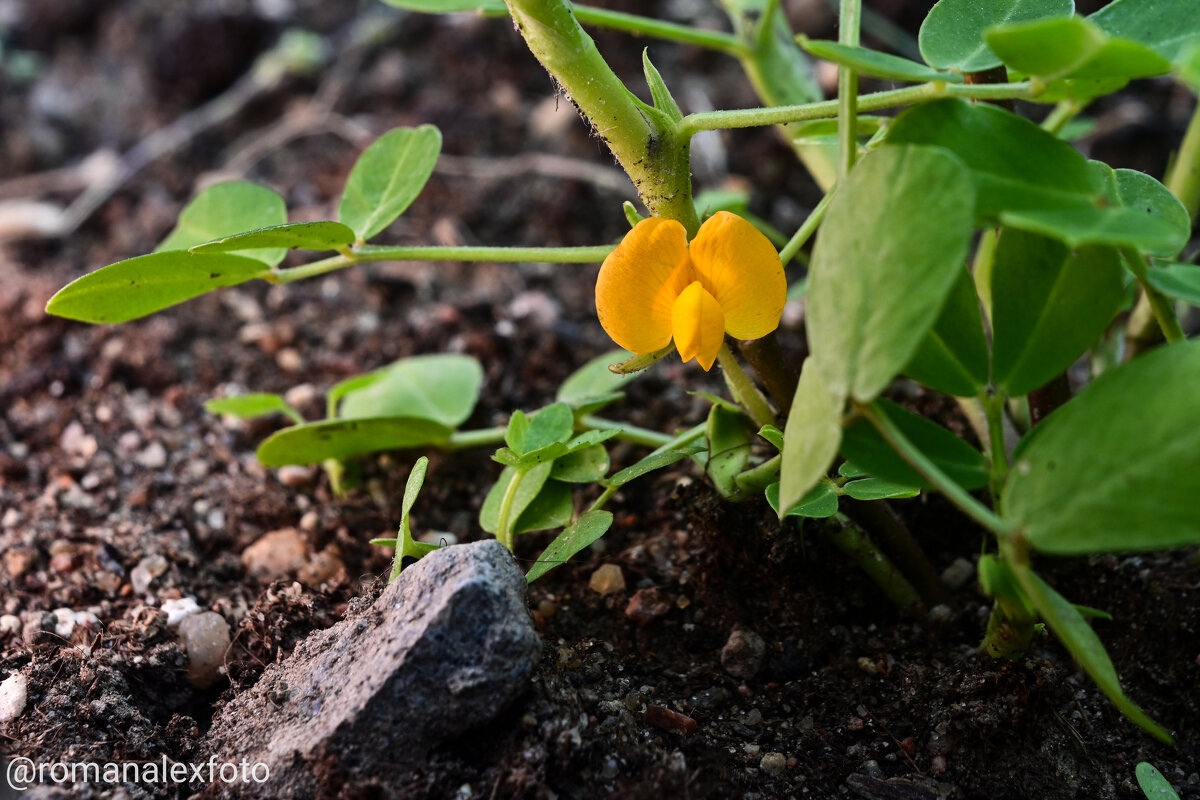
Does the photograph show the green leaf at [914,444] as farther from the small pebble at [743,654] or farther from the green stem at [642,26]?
the green stem at [642,26]

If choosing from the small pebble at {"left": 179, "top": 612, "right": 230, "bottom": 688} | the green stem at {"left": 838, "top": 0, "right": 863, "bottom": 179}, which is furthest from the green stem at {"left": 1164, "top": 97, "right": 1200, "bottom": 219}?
the small pebble at {"left": 179, "top": 612, "right": 230, "bottom": 688}

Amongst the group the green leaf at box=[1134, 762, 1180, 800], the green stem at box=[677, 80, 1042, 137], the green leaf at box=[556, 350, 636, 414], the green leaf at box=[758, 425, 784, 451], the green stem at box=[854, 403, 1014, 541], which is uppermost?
the green stem at box=[677, 80, 1042, 137]

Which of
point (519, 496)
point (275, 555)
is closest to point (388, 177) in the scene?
point (519, 496)

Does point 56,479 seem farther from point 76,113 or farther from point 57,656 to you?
point 76,113

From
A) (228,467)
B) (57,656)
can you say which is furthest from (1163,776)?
(228,467)

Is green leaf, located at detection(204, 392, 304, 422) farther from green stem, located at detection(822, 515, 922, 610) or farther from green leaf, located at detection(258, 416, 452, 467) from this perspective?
green stem, located at detection(822, 515, 922, 610)

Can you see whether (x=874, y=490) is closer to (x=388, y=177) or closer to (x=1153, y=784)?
(x=1153, y=784)
